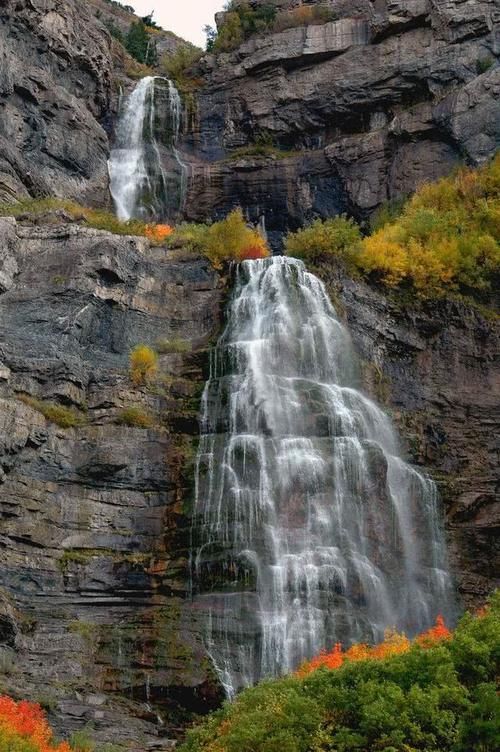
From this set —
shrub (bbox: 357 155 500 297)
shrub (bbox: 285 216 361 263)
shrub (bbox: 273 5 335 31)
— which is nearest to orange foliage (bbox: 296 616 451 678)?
shrub (bbox: 357 155 500 297)

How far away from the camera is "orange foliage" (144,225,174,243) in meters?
35.7

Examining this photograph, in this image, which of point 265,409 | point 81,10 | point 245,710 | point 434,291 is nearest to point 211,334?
point 265,409

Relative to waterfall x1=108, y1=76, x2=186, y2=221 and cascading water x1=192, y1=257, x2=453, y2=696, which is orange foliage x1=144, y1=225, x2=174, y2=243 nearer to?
waterfall x1=108, y1=76, x2=186, y2=221

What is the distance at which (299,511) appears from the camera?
25.0 meters

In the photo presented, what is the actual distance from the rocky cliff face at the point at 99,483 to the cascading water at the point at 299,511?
0.92 meters

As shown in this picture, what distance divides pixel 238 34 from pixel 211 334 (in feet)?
87.5

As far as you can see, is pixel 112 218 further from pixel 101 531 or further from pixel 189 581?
pixel 189 581

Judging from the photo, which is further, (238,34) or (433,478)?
(238,34)

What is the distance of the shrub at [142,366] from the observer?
2947 cm

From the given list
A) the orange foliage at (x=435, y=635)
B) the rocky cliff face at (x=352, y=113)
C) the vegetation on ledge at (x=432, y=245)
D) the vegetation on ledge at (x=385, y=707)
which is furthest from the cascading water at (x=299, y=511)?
the rocky cliff face at (x=352, y=113)

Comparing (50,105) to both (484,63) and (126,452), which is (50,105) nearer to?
(484,63)

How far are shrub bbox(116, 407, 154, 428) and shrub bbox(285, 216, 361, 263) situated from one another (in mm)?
10347

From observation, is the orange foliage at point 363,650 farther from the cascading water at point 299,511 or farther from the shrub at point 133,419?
the shrub at point 133,419

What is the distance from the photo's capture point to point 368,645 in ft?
73.8
